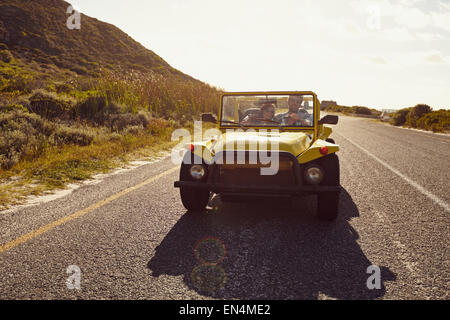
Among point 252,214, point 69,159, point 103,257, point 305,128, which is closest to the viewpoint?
point 103,257

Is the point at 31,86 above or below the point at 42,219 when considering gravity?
above

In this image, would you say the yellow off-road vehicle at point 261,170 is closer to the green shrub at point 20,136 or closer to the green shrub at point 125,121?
the green shrub at point 20,136

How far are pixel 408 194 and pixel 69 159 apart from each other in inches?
259

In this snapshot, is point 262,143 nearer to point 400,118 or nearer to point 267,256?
point 267,256

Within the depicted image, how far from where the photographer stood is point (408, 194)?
5270 mm

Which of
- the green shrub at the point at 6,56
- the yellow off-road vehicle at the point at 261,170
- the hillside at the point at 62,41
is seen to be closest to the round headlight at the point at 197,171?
the yellow off-road vehicle at the point at 261,170

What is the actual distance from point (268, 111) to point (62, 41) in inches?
2069

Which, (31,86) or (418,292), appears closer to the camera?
(418,292)

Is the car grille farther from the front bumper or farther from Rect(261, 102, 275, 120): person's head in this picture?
Rect(261, 102, 275, 120): person's head

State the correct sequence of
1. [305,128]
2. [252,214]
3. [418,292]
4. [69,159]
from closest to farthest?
1. [418,292]
2. [252,214]
3. [305,128]
4. [69,159]

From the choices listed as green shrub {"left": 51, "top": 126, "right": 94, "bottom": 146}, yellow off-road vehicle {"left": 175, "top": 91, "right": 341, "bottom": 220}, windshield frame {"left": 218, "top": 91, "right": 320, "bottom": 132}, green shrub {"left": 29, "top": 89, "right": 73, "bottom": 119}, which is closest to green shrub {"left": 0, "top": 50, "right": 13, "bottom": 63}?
green shrub {"left": 29, "top": 89, "right": 73, "bottom": 119}

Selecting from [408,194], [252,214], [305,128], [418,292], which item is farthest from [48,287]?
[408,194]
